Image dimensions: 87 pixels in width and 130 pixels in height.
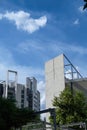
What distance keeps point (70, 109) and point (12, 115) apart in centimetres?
1758

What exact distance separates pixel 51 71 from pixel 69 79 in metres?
2.68

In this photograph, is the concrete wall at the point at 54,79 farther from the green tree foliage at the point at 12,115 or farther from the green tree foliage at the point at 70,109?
the green tree foliage at the point at 12,115

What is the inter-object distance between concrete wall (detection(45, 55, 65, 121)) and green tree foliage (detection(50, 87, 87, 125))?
832cm

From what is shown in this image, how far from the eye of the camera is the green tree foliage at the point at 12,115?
19250mm

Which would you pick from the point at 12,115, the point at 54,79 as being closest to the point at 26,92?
the point at 54,79

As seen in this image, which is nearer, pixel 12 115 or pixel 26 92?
pixel 12 115

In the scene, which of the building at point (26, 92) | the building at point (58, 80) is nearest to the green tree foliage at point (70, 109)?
the building at point (58, 80)

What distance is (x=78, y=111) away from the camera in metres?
36.5

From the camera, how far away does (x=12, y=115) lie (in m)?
19.6

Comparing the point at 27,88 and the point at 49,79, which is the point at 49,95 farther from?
the point at 27,88

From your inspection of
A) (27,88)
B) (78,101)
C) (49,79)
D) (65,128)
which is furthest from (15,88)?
(65,128)

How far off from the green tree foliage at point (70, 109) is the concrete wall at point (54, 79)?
832 cm

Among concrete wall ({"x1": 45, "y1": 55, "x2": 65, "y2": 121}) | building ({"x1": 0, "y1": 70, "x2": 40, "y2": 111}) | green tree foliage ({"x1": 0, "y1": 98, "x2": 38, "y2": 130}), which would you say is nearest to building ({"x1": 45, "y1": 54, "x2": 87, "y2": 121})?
concrete wall ({"x1": 45, "y1": 55, "x2": 65, "y2": 121})

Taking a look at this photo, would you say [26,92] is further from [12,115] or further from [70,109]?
[12,115]
